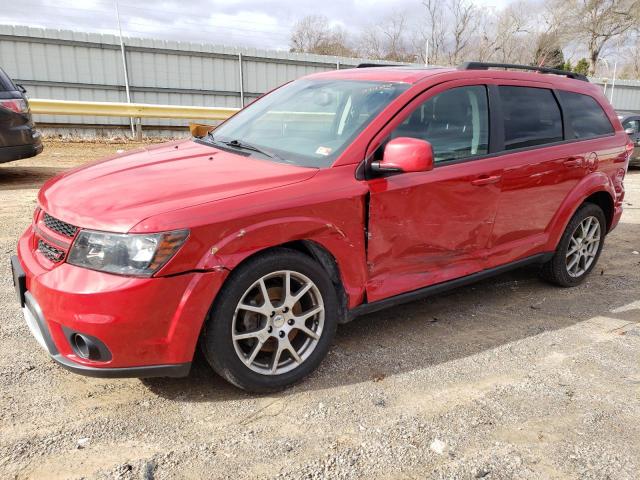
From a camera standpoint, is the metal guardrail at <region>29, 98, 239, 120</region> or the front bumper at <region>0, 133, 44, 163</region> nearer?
the front bumper at <region>0, 133, 44, 163</region>

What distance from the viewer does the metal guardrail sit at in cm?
1264

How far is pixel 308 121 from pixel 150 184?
46.4 inches

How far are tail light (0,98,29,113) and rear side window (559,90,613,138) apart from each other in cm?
693

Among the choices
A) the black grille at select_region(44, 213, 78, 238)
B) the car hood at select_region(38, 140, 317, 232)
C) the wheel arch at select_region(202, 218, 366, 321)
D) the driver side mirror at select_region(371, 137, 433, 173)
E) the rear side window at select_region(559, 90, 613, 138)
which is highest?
the rear side window at select_region(559, 90, 613, 138)

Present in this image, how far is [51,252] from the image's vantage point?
9.04 feet

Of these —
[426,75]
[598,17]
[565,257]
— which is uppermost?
[598,17]

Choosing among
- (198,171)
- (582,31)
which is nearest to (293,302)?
(198,171)

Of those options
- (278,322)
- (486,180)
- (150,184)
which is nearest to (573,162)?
(486,180)

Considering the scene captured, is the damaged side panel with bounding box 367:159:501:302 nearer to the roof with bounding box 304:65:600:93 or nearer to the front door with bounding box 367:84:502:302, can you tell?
the front door with bounding box 367:84:502:302

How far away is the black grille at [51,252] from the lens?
268cm

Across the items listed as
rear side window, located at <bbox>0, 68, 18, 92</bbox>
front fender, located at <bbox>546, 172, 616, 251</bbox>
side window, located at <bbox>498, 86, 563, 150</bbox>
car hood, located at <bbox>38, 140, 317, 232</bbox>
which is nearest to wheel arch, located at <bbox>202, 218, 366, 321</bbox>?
car hood, located at <bbox>38, 140, 317, 232</bbox>

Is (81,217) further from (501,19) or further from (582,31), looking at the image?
(582,31)

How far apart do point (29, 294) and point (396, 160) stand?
2.03m

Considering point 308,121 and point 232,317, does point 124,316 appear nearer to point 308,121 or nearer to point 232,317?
point 232,317
